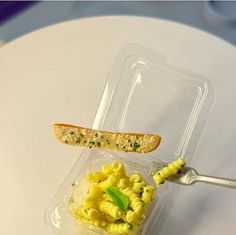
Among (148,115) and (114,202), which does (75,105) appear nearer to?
(148,115)

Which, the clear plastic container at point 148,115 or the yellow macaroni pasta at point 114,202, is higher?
the clear plastic container at point 148,115

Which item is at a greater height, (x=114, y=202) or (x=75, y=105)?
(x=75, y=105)

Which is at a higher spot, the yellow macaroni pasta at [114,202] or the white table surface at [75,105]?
the white table surface at [75,105]

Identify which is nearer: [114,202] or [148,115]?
[114,202]

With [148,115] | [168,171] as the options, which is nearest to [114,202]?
[168,171]
